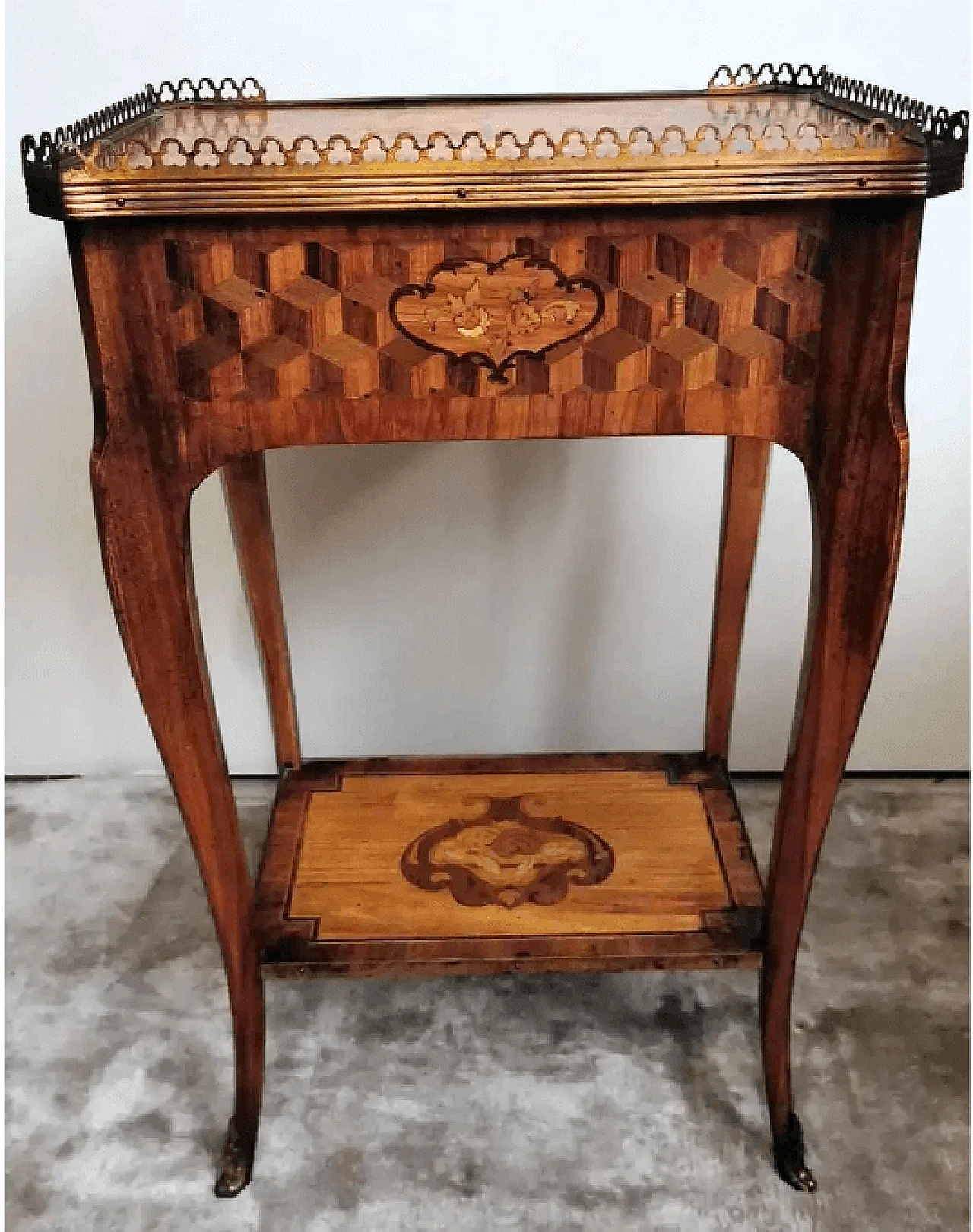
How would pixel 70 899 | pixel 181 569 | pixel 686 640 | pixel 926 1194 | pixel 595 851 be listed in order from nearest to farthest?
pixel 181 569, pixel 926 1194, pixel 595 851, pixel 70 899, pixel 686 640

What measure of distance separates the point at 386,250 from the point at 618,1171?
0.84m

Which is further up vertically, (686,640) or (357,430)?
(357,430)

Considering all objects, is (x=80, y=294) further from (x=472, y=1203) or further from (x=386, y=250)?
(x=472, y=1203)

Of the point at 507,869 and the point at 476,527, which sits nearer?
the point at 507,869

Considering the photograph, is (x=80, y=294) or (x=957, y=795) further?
(x=957, y=795)

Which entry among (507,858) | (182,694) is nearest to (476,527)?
(507,858)

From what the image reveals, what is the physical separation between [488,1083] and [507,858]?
0.22 meters

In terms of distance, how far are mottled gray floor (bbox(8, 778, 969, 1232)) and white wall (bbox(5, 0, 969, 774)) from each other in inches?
10.3

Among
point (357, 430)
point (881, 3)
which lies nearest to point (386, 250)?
point (357, 430)

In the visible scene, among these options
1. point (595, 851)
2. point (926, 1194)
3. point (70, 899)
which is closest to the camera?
point (926, 1194)

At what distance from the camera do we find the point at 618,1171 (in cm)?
108

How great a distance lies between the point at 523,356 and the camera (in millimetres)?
769

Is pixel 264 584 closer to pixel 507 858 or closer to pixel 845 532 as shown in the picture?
pixel 507 858

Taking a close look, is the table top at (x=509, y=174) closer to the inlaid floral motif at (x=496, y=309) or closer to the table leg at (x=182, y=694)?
the inlaid floral motif at (x=496, y=309)
